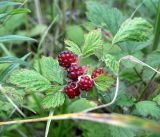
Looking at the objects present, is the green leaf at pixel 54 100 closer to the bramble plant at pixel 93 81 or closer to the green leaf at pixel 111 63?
the bramble plant at pixel 93 81

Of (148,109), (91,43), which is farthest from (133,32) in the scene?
(148,109)

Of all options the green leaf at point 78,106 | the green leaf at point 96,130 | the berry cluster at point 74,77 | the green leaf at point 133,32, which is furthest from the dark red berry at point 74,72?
the green leaf at point 78,106

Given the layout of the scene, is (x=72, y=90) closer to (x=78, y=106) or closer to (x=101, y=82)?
(x=101, y=82)

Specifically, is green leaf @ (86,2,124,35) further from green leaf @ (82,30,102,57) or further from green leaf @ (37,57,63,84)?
green leaf @ (37,57,63,84)

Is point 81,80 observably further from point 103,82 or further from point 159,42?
point 159,42

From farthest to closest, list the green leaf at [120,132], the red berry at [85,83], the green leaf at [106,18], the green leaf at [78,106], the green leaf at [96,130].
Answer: the green leaf at [78,106] → the green leaf at [106,18] → the green leaf at [96,130] → the green leaf at [120,132] → the red berry at [85,83]

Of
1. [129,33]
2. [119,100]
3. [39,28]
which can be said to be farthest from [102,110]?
[39,28]
